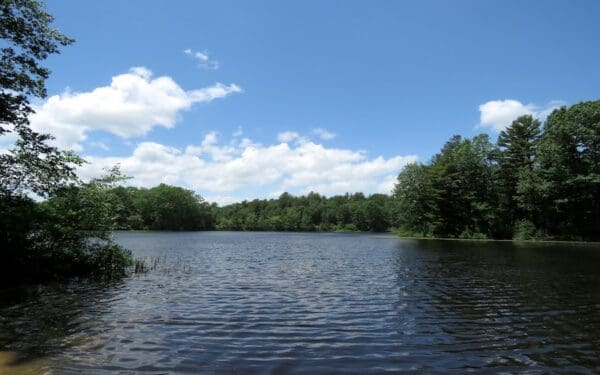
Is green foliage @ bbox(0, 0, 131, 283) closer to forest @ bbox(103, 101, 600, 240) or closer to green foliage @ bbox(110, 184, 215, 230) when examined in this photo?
forest @ bbox(103, 101, 600, 240)

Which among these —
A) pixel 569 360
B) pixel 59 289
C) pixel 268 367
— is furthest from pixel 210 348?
pixel 59 289

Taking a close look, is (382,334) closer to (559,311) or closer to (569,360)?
(569,360)

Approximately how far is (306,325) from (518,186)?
228 feet

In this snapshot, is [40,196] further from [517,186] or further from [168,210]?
[168,210]

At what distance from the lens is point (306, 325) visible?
42.7ft

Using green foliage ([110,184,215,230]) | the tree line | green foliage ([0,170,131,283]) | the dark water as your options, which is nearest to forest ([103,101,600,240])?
the tree line

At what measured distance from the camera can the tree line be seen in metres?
64.9

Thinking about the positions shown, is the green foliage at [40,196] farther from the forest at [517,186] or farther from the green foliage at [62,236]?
the forest at [517,186]

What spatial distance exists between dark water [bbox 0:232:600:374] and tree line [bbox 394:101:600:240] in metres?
51.3

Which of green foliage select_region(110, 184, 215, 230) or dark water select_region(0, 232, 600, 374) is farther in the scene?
green foliage select_region(110, 184, 215, 230)

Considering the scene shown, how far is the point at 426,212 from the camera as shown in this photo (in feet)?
277

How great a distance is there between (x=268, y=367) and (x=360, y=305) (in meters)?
7.96

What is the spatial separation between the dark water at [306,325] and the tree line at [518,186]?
51256 mm

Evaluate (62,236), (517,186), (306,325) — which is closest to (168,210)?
(517,186)
